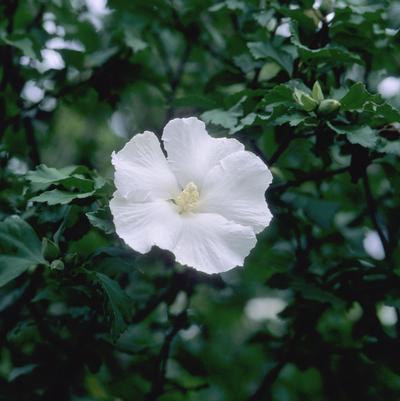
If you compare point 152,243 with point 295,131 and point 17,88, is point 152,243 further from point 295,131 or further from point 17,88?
point 17,88

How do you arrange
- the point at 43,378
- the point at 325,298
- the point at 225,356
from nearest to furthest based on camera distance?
the point at 325,298, the point at 43,378, the point at 225,356

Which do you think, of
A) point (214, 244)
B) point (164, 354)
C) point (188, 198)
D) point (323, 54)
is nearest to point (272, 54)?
point (323, 54)

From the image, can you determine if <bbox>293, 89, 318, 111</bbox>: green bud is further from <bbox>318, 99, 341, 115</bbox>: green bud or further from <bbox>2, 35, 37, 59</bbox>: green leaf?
<bbox>2, 35, 37, 59</bbox>: green leaf

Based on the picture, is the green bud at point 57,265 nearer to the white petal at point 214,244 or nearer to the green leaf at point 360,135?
the white petal at point 214,244

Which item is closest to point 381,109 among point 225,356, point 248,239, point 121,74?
point 248,239

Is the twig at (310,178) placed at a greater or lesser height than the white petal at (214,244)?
lesser

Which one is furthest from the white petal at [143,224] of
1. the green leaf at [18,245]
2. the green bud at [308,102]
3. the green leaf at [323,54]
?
the green leaf at [323,54]
